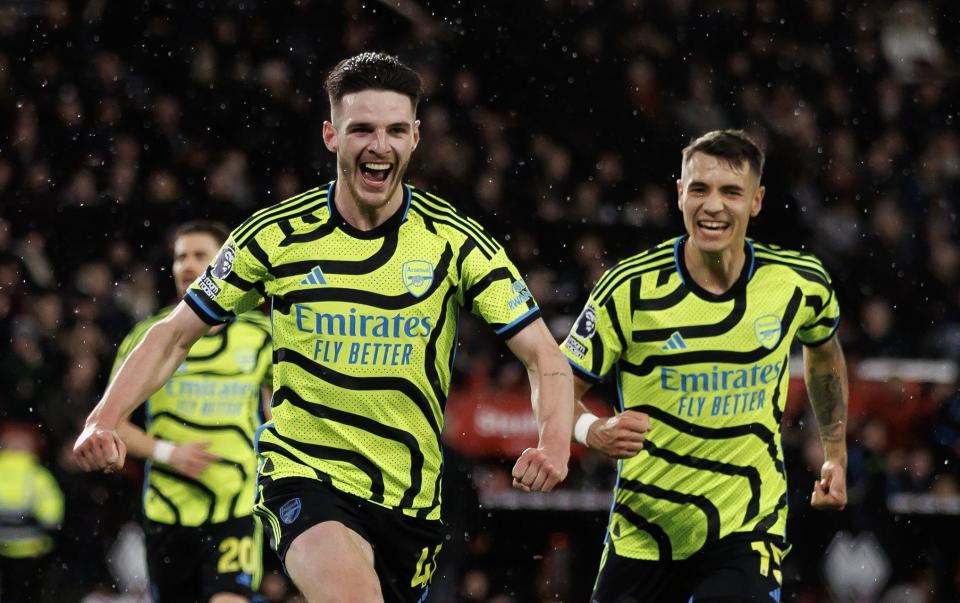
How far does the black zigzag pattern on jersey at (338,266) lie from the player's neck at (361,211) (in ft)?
0.37

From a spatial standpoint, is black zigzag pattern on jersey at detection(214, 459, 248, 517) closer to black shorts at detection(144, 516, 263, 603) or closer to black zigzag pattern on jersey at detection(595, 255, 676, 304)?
black shorts at detection(144, 516, 263, 603)

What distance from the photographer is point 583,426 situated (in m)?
5.49

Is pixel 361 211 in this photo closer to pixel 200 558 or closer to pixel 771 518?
pixel 771 518

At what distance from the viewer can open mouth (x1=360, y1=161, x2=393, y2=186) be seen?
190 inches

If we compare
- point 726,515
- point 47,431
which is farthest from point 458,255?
point 47,431

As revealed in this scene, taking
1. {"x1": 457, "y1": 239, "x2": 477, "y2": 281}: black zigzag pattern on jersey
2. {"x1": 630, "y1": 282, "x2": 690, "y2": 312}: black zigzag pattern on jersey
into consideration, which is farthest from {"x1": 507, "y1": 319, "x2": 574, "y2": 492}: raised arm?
{"x1": 630, "y1": 282, "x2": 690, "y2": 312}: black zigzag pattern on jersey

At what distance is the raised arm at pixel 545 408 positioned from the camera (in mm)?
4336

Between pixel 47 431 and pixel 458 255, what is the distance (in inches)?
235

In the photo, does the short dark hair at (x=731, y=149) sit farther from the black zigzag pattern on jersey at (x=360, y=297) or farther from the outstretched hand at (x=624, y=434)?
the black zigzag pattern on jersey at (x=360, y=297)

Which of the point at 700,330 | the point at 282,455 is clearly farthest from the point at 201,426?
the point at 700,330

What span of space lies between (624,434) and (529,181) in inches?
321

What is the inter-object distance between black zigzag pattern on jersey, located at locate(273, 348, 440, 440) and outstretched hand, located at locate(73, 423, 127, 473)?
644mm

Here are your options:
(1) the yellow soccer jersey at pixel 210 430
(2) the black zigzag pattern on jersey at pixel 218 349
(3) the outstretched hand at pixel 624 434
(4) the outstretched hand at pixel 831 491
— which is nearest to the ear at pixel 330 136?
(3) the outstretched hand at pixel 624 434

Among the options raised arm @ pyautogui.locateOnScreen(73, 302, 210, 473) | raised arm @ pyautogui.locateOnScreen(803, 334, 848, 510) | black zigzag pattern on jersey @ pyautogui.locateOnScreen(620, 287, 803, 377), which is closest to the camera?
raised arm @ pyautogui.locateOnScreen(73, 302, 210, 473)
